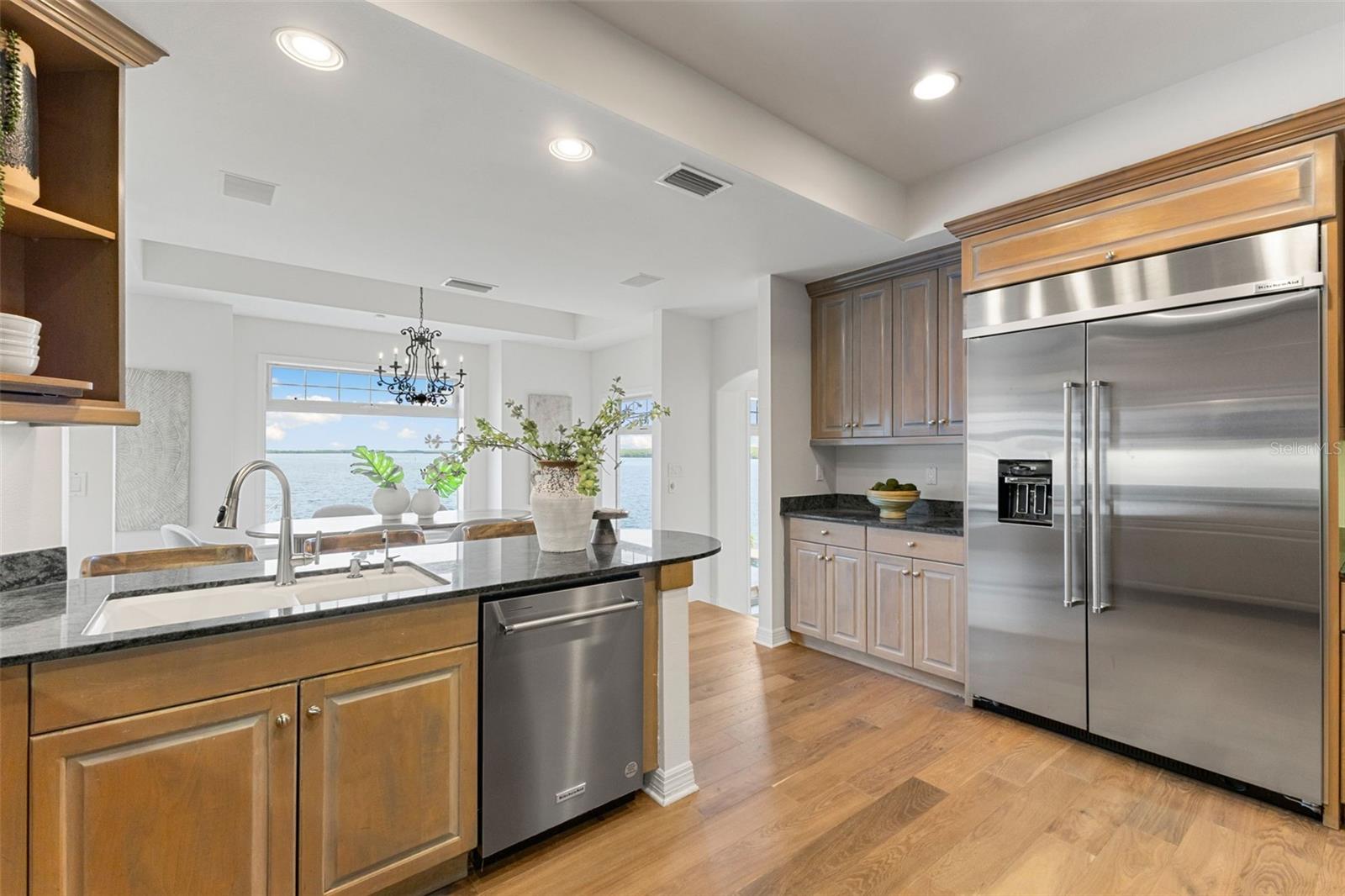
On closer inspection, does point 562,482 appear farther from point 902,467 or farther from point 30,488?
point 902,467

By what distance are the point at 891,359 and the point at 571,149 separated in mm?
2415

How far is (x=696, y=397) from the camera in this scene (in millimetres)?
5516

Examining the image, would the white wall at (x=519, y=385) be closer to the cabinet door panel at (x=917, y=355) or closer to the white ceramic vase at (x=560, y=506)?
the cabinet door panel at (x=917, y=355)

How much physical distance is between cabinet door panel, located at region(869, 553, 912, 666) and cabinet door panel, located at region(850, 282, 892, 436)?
2.87 feet

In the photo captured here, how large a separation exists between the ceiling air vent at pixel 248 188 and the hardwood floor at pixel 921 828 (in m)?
3.10

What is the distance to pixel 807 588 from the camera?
13.4 ft

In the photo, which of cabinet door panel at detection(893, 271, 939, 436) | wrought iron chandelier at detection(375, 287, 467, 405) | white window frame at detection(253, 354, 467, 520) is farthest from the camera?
white window frame at detection(253, 354, 467, 520)

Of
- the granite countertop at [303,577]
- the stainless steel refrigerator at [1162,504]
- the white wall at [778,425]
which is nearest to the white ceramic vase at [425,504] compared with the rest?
the granite countertop at [303,577]

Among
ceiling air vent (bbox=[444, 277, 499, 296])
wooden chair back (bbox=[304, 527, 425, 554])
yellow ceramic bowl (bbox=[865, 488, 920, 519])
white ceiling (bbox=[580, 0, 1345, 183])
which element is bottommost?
wooden chair back (bbox=[304, 527, 425, 554])

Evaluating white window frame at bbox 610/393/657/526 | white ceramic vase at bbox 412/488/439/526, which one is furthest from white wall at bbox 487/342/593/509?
white ceramic vase at bbox 412/488/439/526

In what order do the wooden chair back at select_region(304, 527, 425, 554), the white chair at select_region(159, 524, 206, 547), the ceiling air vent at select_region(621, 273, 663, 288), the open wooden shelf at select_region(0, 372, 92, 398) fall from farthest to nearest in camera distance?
the ceiling air vent at select_region(621, 273, 663, 288)
the white chair at select_region(159, 524, 206, 547)
the wooden chair back at select_region(304, 527, 425, 554)
the open wooden shelf at select_region(0, 372, 92, 398)

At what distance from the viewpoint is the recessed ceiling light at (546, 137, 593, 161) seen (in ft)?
7.89

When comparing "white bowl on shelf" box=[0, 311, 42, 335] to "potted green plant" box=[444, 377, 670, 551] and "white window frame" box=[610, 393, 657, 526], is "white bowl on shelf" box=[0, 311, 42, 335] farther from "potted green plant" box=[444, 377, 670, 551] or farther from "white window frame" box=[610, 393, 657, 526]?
"white window frame" box=[610, 393, 657, 526]

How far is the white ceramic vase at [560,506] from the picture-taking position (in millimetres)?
2342
